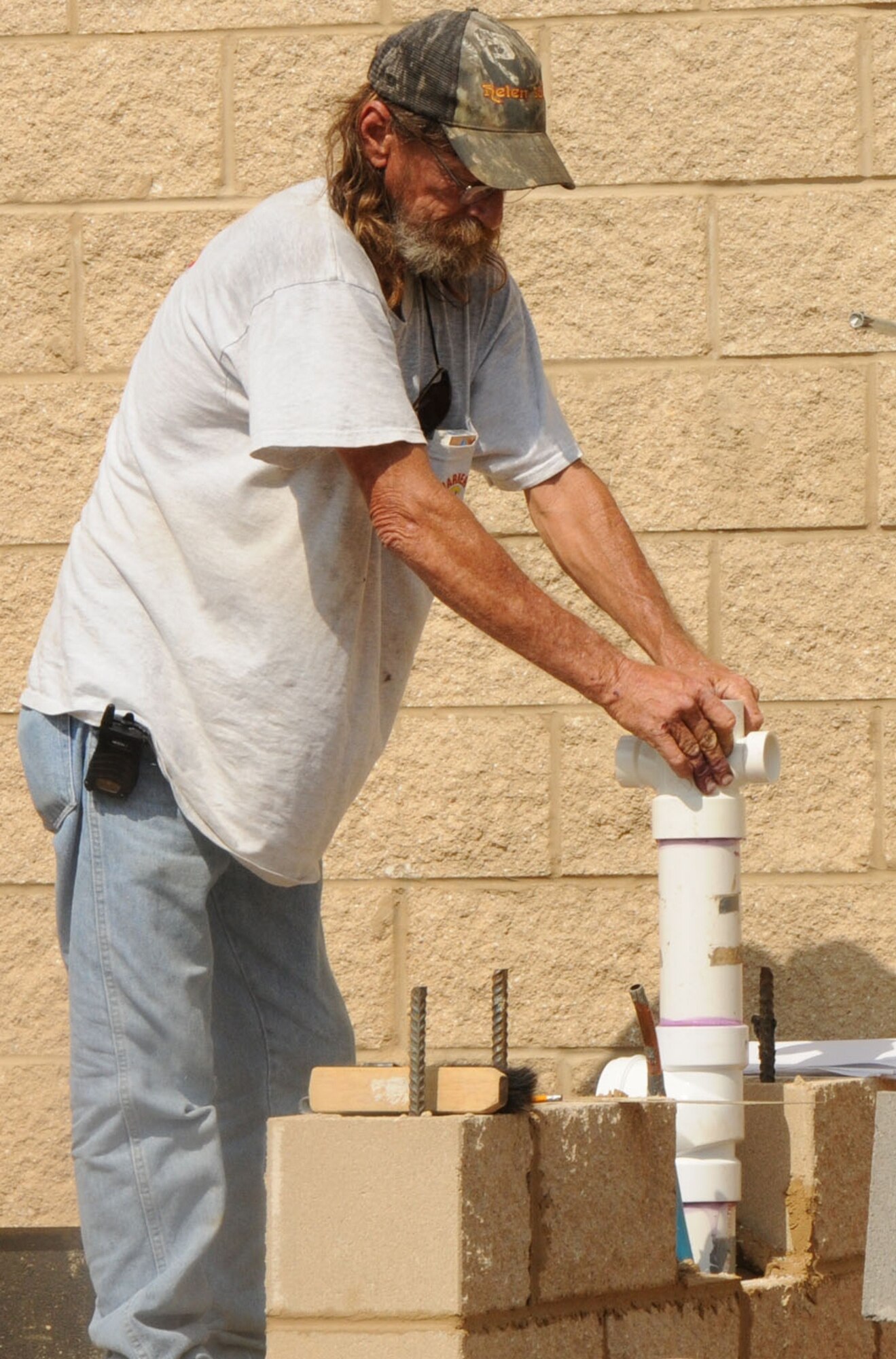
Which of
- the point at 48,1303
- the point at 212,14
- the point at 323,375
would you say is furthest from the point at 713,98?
the point at 48,1303

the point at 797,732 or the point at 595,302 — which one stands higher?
the point at 595,302

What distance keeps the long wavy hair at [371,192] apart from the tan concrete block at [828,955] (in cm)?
171

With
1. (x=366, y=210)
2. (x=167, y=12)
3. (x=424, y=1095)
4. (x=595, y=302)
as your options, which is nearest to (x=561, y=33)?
(x=595, y=302)

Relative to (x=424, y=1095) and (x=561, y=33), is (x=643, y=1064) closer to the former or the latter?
(x=424, y=1095)

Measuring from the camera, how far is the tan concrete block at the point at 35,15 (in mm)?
4082

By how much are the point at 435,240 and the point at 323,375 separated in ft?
1.29

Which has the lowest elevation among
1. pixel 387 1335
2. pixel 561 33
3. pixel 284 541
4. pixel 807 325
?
pixel 387 1335

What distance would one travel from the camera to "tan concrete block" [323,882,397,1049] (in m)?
3.92

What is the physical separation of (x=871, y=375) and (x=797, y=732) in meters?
0.77

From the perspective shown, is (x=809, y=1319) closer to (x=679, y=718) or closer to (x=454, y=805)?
(x=679, y=718)

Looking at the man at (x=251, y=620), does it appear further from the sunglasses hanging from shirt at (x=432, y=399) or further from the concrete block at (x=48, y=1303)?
the concrete block at (x=48, y=1303)

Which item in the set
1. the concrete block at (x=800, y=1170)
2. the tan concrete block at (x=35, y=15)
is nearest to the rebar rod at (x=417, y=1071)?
the concrete block at (x=800, y=1170)

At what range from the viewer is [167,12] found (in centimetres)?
406

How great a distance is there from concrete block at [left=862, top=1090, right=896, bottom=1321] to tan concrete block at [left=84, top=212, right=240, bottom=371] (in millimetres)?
2545
